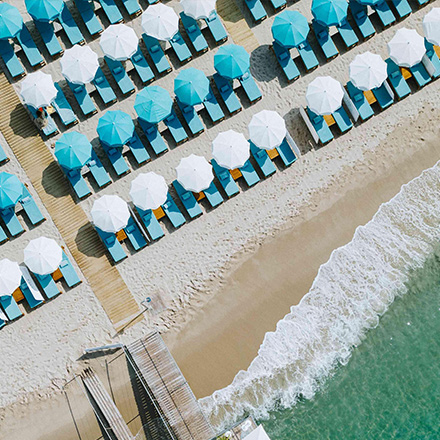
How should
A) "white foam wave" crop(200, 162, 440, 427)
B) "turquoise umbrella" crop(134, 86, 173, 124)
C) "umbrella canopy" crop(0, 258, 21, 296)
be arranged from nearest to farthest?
"umbrella canopy" crop(0, 258, 21, 296) → "turquoise umbrella" crop(134, 86, 173, 124) → "white foam wave" crop(200, 162, 440, 427)

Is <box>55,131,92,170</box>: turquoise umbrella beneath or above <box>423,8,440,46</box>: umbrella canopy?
above

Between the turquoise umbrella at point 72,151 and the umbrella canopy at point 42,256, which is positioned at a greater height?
the turquoise umbrella at point 72,151

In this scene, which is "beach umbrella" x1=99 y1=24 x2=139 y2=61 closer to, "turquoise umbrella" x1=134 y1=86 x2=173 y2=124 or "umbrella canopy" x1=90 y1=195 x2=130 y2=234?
"turquoise umbrella" x1=134 y1=86 x2=173 y2=124

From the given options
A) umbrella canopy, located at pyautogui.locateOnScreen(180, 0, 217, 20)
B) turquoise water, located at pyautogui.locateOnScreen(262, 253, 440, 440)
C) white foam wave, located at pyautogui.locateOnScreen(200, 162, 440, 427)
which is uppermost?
umbrella canopy, located at pyautogui.locateOnScreen(180, 0, 217, 20)

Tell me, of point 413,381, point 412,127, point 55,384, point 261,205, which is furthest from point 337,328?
point 55,384

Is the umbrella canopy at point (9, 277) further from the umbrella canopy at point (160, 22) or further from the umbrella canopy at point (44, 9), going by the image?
the umbrella canopy at point (160, 22)

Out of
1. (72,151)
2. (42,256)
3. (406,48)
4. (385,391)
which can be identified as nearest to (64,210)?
(42,256)

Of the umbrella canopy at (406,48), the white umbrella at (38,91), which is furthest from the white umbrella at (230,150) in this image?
the umbrella canopy at (406,48)

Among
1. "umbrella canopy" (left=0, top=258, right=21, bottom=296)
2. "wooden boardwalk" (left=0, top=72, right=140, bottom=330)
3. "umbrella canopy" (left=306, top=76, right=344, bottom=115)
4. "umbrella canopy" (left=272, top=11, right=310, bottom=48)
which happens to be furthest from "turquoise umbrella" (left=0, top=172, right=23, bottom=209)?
"umbrella canopy" (left=306, top=76, right=344, bottom=115)
